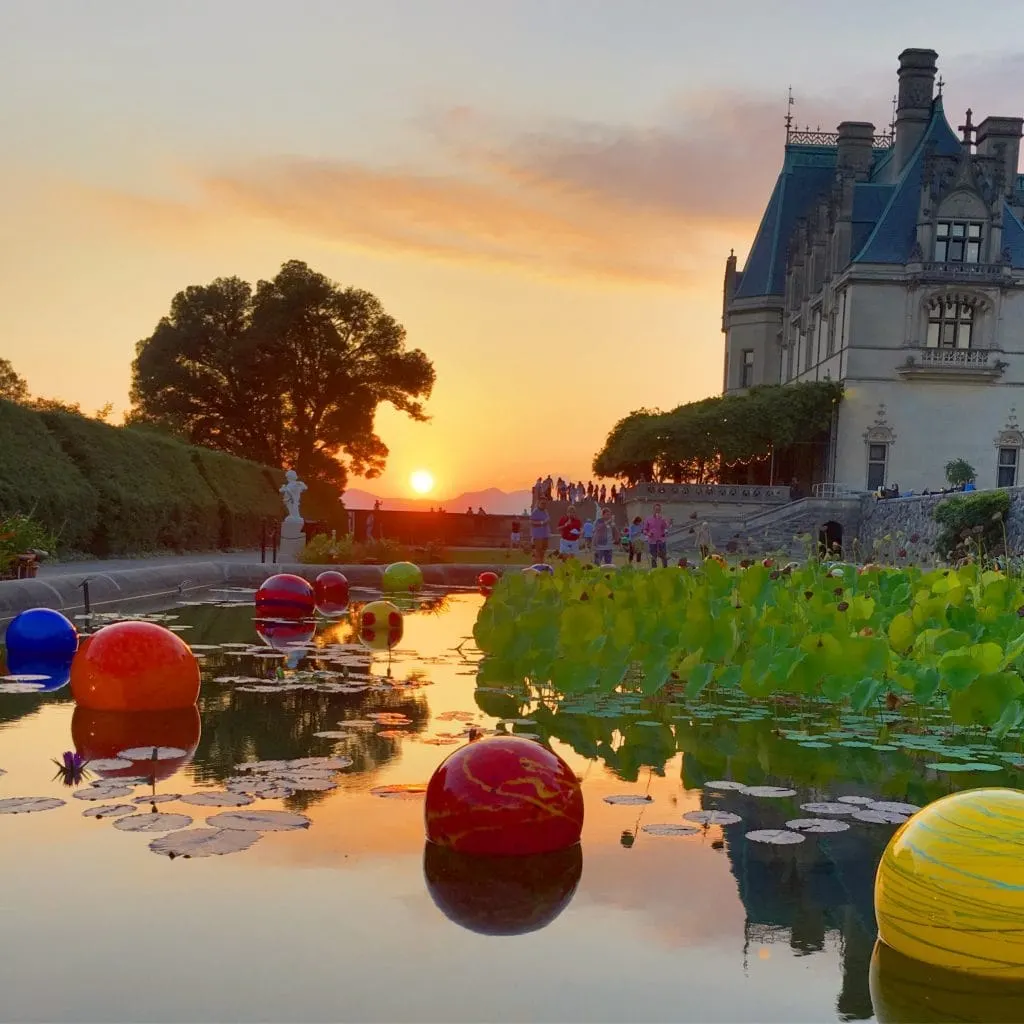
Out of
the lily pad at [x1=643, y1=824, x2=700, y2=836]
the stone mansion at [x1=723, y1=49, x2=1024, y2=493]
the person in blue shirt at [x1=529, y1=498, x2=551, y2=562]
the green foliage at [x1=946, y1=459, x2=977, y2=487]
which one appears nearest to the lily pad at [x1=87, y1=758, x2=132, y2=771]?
the lily pad at [x1=643, y1=824, x2=700, y2=836]

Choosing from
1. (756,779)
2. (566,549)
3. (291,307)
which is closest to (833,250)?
(291,307)

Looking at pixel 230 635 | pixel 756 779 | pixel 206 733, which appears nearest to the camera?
pixel 756 779

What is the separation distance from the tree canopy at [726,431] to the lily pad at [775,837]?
166 feet

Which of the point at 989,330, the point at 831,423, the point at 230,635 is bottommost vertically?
the point at 230,635

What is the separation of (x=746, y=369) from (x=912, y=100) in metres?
16.3

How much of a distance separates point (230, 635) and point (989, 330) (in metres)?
47.3

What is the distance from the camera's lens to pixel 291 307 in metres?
57.6

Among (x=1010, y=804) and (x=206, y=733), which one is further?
(x=206, y=733)

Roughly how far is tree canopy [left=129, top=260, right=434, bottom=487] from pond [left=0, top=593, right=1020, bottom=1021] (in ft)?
169

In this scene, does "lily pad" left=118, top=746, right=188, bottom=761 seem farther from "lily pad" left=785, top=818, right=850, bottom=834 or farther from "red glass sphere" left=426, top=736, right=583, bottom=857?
"lily pad" left=785, top=818, right=850, bottom=834

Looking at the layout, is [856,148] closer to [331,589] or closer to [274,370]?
[274,370]

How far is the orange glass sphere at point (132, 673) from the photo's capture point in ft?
22.5

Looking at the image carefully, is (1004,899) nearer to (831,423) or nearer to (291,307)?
(831,423)

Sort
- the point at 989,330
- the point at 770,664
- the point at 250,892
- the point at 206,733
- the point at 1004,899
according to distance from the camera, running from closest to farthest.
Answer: the point at 1004,899 < the point at 250,892 < the point at 206,733 < the point at 770,664 < the point at 989,330
